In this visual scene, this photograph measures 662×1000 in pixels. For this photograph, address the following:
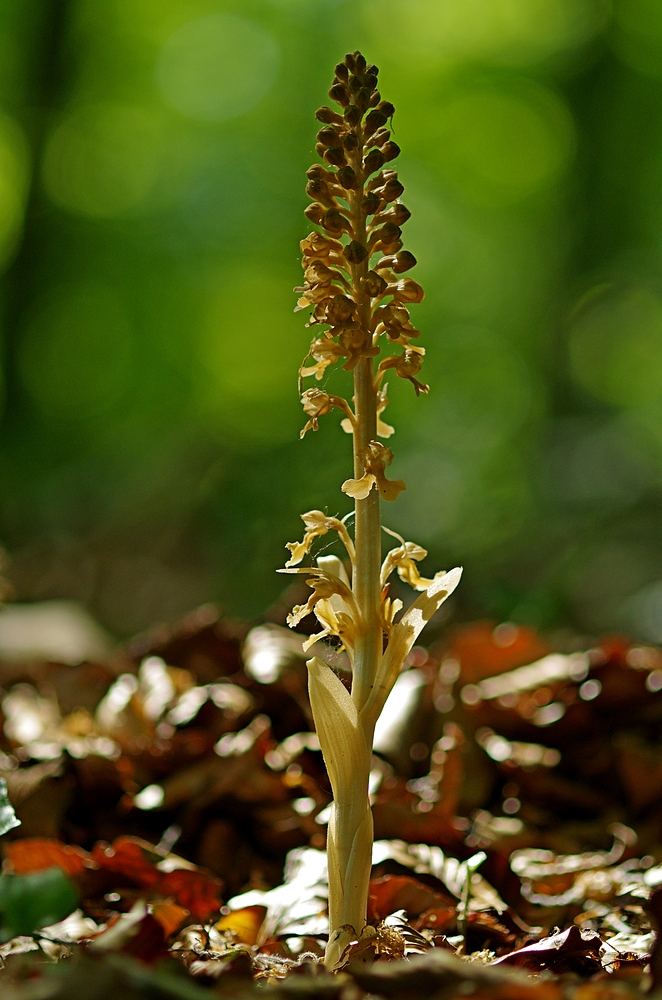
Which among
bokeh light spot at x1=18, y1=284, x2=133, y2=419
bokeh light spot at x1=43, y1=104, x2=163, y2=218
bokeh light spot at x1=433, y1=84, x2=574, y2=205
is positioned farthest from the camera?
bokeh light spot at x1=433, y1=84, x2=574, y2=205

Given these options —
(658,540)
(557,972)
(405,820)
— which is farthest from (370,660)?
(658,540)

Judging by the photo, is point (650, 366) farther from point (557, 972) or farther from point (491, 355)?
point (557, 972)

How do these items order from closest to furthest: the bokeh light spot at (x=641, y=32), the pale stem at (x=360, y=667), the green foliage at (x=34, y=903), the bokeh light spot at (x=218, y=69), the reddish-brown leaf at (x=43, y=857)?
the green foliage at (x=34, y=903)
the pale stem at (x=360, y=667)
the reddish-brown leaf at (x=43, y=857)
the bokeh light spot at (x=641, y=32)
the bokeh light spot at (x=218, y=69)

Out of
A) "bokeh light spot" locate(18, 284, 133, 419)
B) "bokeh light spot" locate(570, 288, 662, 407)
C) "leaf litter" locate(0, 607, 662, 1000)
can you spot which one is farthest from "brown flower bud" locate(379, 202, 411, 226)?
"bokeh light spot" locate(18, 284, 133, 419)

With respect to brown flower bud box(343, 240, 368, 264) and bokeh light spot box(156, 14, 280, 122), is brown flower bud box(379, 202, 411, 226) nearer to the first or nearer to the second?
brown flower bud box(343, 240, 368, 264)

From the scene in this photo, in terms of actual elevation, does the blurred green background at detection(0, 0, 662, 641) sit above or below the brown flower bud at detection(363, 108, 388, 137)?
above

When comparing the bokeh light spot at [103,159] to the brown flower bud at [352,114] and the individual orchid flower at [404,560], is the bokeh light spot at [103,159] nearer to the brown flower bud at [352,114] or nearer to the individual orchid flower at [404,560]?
the brown flower bud at [352,114]

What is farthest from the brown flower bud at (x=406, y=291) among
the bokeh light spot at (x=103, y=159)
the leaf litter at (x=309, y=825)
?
the bokeh light spot at (x=103, y=159)
